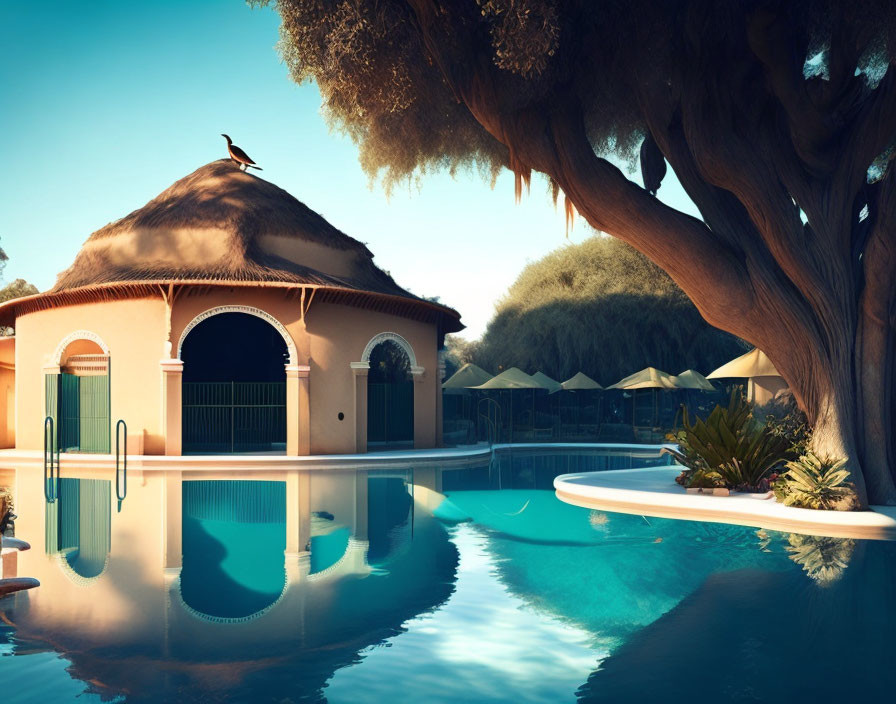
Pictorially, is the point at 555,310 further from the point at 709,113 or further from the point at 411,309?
the point at 709,113

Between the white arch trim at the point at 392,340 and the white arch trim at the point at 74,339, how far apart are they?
7.33 m

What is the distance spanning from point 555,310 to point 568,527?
25306 millimetres

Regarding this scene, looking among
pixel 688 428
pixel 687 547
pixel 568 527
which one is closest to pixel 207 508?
pixel 568 527

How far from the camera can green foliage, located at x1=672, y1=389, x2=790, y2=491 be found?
578 inches

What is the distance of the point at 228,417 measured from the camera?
2500cm

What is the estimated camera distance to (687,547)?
410 inches

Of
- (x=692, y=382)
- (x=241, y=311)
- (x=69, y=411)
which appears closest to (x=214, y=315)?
(x=241, y=311)

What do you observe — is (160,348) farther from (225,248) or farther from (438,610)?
(438,610)

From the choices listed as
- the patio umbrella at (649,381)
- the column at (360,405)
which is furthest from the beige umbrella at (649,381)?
the column at (360,405)

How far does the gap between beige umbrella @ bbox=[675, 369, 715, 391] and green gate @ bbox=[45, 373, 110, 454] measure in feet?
60.8

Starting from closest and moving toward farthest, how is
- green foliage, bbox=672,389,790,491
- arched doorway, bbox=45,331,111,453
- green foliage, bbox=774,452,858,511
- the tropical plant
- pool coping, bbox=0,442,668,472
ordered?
1. the tropical plant
2. green foliage, bbox=774,452,858,511
3. green foliage, bbox=672,389,790,491
4. pool coping, bbox=0,442,668,472
5. arched doorway, bbox=45,331,111,453

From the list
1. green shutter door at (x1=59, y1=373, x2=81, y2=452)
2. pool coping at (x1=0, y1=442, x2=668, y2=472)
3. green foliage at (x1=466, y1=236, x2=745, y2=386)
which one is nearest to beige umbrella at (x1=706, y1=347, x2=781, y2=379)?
pool coping at (x1=0, y1=442, x2=668, y2=472)

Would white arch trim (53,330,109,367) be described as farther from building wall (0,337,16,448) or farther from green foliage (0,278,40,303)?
green foliage (0,278,40,303)

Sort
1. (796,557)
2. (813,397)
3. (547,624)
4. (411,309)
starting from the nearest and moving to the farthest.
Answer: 1. (547,624)
2. (796,557)
3. (813,397)
4. (411,309)
